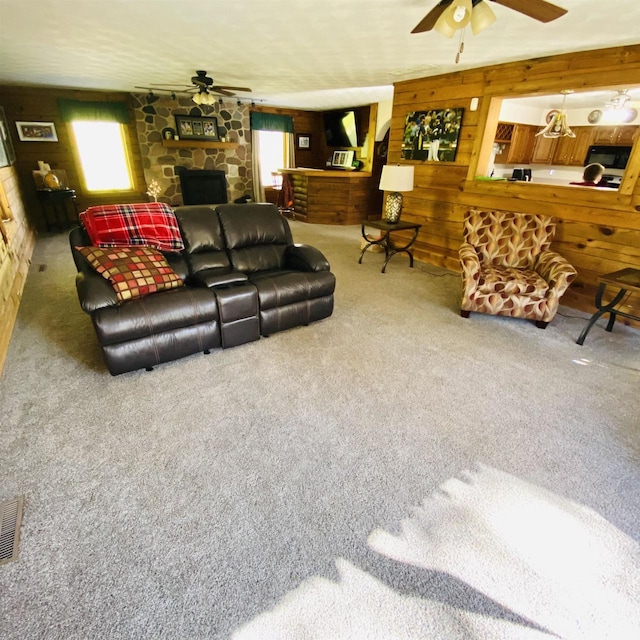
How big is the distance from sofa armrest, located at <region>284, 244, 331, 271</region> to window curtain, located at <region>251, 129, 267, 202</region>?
546 centimetres

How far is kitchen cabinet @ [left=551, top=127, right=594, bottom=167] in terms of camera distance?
588 cm

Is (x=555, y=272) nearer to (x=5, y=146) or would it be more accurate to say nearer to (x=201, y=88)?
(x=201, y=88)

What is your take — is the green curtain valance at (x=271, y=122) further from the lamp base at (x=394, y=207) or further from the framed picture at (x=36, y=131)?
the lamp base at (x=394, y=207)

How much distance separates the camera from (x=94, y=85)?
550 centimetres

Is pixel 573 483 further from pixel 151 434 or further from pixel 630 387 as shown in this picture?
pixel 151 434

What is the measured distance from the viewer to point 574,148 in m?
6.10

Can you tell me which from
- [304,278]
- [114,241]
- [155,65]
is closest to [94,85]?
[155,65]

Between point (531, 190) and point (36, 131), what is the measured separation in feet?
23.9

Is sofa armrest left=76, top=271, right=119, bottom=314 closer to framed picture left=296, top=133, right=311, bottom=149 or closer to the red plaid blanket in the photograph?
the red plaid blanket

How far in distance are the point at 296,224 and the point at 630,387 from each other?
5758mm

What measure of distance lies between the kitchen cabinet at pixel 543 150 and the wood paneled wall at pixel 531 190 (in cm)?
331

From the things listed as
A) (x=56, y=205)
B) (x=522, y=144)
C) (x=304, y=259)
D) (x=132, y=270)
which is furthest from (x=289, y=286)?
(x=522, y=144)

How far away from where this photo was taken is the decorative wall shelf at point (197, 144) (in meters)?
6.68

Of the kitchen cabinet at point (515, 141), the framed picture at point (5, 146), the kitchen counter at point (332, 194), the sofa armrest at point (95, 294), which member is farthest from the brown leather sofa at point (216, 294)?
the kitchen cabinet at point (515, 141)
